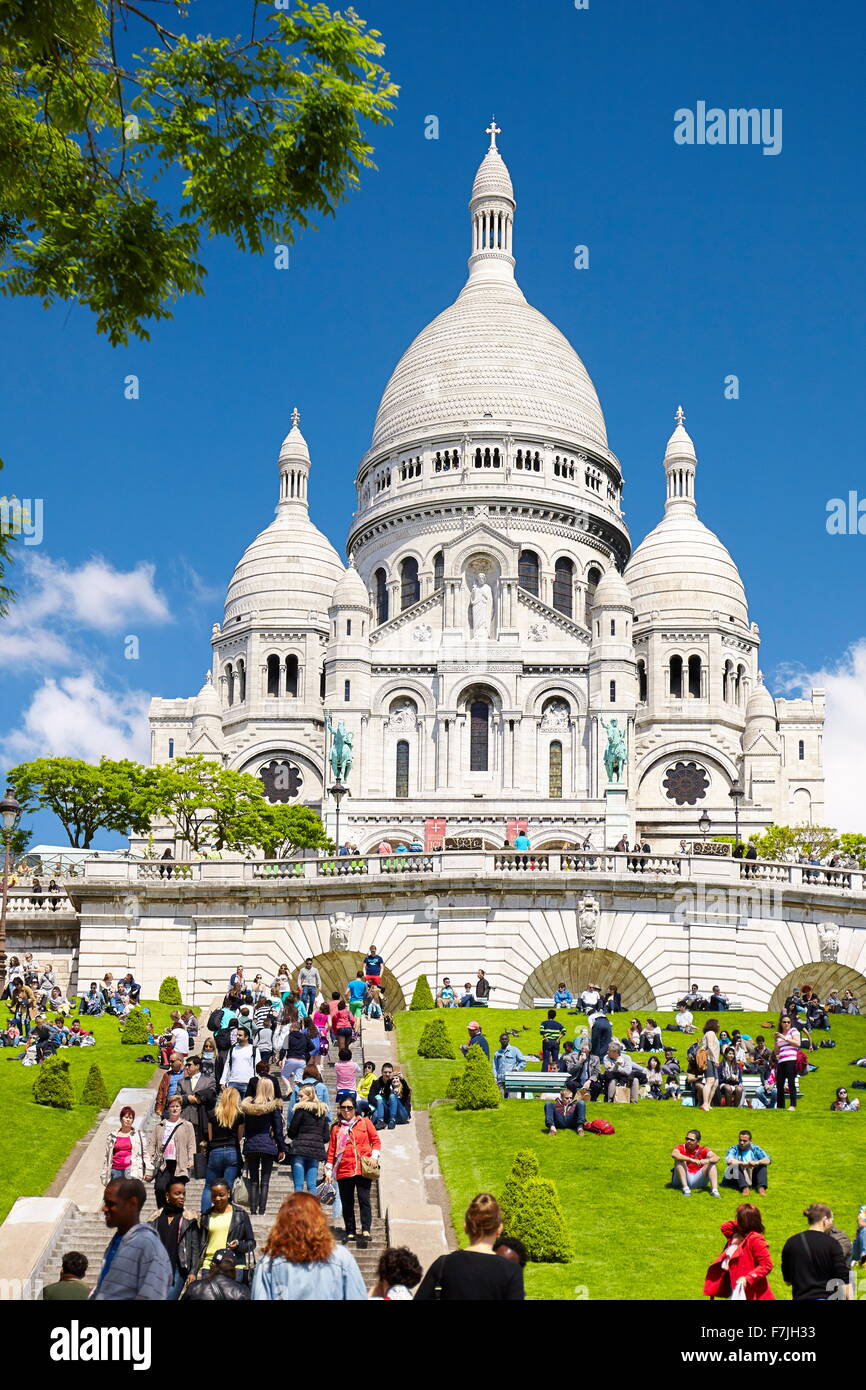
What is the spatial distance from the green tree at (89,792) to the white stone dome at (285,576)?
31.7 meters

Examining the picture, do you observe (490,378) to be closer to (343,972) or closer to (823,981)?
(343,972)

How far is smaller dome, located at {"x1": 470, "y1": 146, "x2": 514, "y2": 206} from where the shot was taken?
12069 cm

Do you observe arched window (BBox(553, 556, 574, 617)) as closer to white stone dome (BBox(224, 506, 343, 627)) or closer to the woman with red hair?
white stone dome (BBox(224, 506, 343, 627))

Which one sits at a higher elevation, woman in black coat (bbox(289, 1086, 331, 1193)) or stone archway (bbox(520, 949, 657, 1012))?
stone archway (bbox(520, 949, 657, 1012))

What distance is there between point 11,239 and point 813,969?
92.1 feet

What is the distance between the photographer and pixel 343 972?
131 feet

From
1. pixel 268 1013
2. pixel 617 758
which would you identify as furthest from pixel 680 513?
pixel 268 1013

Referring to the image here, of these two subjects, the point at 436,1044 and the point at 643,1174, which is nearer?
the point at 643,1174

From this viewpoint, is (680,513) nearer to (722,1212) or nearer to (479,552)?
(479,552)

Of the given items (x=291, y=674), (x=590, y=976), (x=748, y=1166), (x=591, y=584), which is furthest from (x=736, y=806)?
(x=748, y=1166)

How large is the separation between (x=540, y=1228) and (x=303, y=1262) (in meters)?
8.25

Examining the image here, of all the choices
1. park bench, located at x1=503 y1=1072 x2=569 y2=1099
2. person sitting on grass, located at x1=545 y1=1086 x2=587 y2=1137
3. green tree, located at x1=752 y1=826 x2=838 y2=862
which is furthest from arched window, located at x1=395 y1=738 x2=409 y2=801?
person sitting on grass, located at x1=545 y1=1086 x2=587 y2=1137

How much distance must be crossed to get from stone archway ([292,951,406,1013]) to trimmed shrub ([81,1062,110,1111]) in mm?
13023

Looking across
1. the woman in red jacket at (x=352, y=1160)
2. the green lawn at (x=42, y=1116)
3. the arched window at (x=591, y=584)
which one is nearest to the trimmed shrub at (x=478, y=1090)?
the green lawn at (x=42, y=1116)
